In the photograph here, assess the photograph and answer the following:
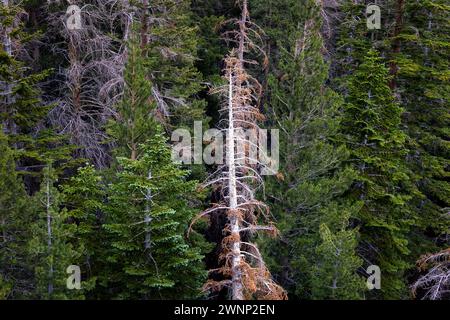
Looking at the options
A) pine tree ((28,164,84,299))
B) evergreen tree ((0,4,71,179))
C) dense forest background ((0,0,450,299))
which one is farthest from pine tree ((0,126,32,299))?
evergreen tree ((0,4,71,179))

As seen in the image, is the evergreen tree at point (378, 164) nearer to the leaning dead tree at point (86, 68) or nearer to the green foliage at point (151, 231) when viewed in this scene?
the green foliage at point (151, 231)

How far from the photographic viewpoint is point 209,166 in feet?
52.2

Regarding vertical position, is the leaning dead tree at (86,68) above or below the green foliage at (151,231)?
above

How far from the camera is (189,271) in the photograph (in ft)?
36.4

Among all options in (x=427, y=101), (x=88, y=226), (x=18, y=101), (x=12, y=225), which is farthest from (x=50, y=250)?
(x=427, y=101)

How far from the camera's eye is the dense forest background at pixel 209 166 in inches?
407

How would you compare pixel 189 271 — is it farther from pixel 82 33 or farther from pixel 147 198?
pixel 82 33

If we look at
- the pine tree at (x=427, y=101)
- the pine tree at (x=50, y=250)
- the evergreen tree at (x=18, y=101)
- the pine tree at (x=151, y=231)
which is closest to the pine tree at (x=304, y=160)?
the pine tree at (x=151, y=231)

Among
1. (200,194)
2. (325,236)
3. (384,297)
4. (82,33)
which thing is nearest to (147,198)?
(200,194)

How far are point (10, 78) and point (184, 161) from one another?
5389 millimetres

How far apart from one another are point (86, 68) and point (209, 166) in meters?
5.36

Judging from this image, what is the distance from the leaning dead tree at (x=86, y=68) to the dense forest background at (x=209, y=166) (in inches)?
3.6

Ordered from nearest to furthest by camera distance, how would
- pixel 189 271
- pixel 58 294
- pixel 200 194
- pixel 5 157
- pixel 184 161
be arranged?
pixel 58 294 → pixel 5 157 → pixel 189 271 → pixel 200 194 → pixel 184 161

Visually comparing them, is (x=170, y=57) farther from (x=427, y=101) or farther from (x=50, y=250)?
(x=427, y=101)
